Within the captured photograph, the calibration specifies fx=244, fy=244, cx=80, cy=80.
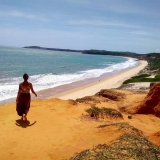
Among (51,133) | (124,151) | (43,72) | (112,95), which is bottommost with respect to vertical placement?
(43,72)

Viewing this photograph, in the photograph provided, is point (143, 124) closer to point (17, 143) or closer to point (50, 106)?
point (50, 106)

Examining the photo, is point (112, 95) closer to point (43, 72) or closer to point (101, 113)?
point (101, 113)

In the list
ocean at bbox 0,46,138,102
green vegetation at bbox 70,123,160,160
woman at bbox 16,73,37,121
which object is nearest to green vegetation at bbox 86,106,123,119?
woman at bbox 16,73,37,121

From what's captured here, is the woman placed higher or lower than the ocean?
higher

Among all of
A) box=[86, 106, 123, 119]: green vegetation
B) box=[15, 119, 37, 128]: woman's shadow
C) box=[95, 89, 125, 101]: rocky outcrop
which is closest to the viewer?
box=[15, 119, 37, 128]: woman's shadow

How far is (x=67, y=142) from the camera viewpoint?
24.8 ft

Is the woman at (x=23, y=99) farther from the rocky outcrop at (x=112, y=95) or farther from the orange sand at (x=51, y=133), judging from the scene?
the rocky outcrop at (x=112, y=95)

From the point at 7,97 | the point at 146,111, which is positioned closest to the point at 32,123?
the point at 146,111

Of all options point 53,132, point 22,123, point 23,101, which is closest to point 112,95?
point 23,101

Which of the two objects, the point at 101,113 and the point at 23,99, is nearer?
the point at 23,99

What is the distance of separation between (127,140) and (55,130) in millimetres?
2731

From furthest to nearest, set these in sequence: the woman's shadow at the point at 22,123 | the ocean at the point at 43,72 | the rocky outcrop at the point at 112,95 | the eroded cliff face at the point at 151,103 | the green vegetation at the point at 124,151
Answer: the ocean at the point at 43,72 < the rocky outcrop at the point at 112,95 < the eroded cliff face at the point at 151,103 < the woman's shadow at the point at 22,123 < the green vegetation at the point at 124,151

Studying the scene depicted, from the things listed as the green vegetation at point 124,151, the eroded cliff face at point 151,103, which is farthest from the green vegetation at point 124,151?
the eroded cliff face at point 151,103

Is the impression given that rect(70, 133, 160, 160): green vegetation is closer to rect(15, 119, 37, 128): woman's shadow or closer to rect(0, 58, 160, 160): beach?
rect(0, 58, 160, 160): beach
